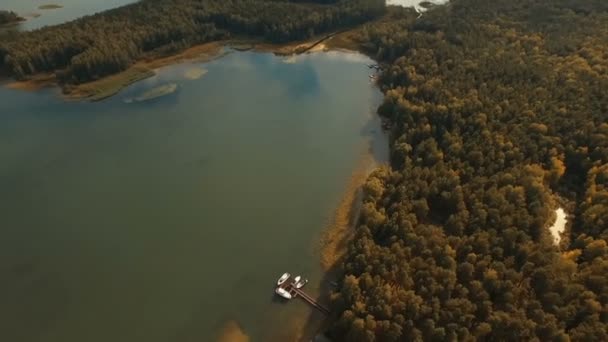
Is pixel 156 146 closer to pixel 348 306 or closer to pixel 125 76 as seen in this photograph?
pixel 125 76

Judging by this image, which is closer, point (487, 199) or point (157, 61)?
point (487, 199)

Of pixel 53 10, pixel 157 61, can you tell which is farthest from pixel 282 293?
pixel 53 10

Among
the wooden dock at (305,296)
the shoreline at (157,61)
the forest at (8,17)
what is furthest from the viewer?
the forest at (8,17)

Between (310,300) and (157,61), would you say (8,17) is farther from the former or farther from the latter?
(310,300)

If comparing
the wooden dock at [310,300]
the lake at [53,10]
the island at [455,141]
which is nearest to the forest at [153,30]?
the island at [455,141]

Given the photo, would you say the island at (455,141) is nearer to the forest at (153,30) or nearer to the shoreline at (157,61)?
the forest at (153,30)

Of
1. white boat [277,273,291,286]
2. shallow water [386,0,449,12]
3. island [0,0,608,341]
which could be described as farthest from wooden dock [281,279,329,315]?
shallow water [386,0,449,12]
